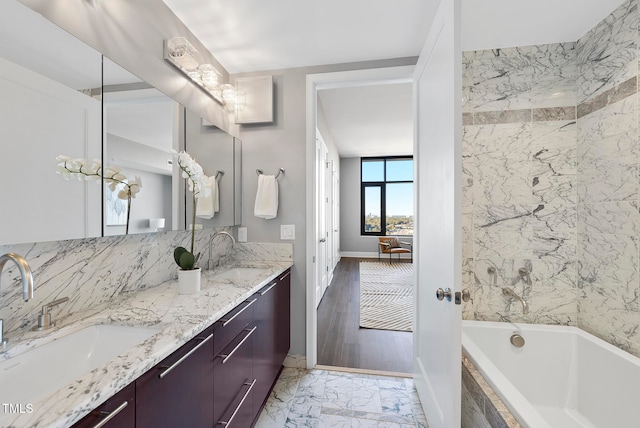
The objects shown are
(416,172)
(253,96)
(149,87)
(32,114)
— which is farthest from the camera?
(253,96)

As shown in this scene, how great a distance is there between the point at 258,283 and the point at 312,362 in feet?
3.36

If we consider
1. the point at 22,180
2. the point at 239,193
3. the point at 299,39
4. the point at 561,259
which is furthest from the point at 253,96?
the point at 561,259

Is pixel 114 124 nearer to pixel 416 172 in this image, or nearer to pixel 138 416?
pixel 138 416

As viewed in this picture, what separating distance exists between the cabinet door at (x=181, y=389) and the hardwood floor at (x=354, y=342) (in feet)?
4.55

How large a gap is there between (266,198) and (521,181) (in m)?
1.81

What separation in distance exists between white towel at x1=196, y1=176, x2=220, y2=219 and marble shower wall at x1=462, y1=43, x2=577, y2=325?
174 centimetres

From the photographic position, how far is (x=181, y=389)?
35.4 inches

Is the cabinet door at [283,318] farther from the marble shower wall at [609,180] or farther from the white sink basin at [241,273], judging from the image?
the marble shower wall at [609,180]

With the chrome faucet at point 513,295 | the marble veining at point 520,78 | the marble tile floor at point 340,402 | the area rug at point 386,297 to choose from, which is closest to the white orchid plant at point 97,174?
the marble tile floor at point 340,402

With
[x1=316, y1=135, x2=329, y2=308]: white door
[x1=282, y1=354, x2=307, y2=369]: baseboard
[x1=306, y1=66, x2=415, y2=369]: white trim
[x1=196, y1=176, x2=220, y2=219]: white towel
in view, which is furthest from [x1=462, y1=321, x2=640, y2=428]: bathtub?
[x1=316, y1=135, x2=329, y2=308]: white door

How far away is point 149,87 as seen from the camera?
1.37 m

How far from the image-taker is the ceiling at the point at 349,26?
1.51 meters

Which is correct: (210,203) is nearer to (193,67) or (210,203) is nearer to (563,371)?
(193,67)

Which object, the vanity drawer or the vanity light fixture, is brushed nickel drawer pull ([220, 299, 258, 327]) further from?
the vanity light fixture
